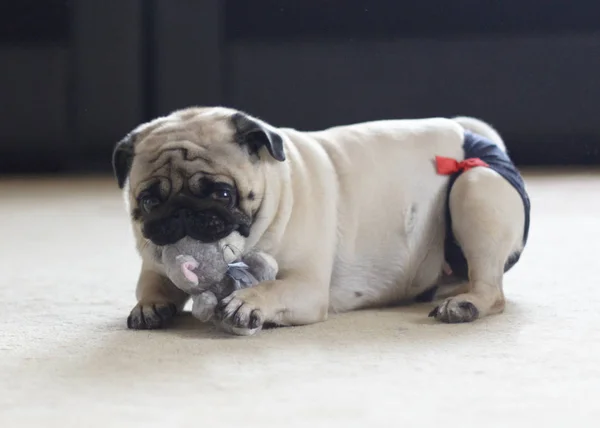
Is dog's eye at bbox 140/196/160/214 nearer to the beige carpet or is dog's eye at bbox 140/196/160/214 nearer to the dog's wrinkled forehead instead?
the dog's wrinkled forehead

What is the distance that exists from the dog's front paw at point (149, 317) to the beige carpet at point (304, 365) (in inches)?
1.1

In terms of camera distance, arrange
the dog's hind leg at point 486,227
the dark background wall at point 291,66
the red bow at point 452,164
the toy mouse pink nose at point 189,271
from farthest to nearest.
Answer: the dark background wall at point 291,66, the red bow at point 452,164, the dog's hind leg at point 486,227, the toy mouse pink nose at point 189,271

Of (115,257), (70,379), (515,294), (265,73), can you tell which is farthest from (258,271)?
(265,73)

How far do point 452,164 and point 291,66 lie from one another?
2.62 meters

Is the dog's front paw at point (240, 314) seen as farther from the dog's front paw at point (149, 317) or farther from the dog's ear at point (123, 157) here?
the dog's ear at point (123, 157)

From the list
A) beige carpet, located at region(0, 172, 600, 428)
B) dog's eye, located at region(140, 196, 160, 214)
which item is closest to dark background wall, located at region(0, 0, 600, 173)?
beige carpet, located at region(0, 172, 600, 428)

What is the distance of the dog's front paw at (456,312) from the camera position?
1594 millimetres

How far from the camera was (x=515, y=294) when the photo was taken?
1873 millimetres

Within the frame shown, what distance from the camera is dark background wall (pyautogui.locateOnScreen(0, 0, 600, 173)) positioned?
4320 mm

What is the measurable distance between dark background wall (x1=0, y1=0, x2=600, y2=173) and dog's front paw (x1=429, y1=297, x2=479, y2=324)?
2.86 meters

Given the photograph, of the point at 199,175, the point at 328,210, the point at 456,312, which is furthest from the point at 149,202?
the point at 456,312

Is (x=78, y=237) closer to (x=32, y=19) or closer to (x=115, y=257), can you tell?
(x=115, y=257)

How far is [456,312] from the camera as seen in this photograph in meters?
1.60

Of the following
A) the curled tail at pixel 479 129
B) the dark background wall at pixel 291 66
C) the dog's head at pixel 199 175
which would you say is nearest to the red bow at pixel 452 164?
the curled tail at pixel 479 129
